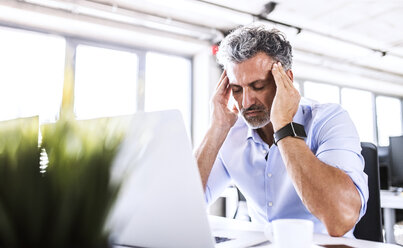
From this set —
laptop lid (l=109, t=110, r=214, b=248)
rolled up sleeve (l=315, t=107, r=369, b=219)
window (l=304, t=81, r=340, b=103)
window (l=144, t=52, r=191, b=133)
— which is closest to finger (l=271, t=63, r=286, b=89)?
rolled up sleeve (l=315, t=107, r=369, b=219)

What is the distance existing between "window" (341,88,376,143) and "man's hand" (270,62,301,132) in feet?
23.6

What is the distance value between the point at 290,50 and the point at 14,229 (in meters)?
1.45

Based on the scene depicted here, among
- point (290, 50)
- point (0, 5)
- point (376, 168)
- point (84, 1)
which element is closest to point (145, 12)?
point (84, 1)

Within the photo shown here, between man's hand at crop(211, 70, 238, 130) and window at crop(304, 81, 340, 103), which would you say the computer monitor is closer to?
man's hand at crop(211, 70, 238, 130)

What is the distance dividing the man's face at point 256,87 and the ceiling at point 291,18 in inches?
103

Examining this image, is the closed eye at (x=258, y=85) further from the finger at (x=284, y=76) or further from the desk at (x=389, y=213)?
the desk at (x=389, y=213)

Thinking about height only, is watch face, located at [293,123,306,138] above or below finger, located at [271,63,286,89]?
below

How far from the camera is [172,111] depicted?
2.19ft

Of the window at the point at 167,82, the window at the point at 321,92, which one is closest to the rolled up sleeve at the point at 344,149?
the window at the point at 167,82

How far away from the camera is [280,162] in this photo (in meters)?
1.47

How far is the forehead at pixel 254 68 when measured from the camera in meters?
1.54

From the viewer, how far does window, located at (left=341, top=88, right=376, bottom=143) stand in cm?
820

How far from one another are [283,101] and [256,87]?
174mm

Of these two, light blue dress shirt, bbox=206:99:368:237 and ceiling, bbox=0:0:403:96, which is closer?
light blue dress shirt, bbox=206:99:368:237
